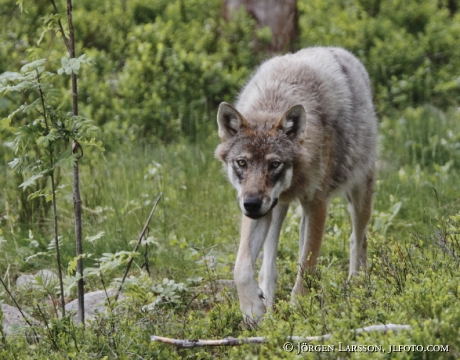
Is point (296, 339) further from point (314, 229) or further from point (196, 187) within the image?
point (196, 187)

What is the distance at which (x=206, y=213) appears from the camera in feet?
24.6

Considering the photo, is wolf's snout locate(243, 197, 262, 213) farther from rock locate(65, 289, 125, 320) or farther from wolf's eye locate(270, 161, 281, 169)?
rock locate(65, 289, 125, 320)

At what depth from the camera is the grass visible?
393cm

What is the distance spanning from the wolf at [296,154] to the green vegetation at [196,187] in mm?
282

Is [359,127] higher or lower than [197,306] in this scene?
higher

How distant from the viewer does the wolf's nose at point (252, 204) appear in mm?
5051

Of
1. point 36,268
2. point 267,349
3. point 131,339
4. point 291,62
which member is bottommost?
point 36,268

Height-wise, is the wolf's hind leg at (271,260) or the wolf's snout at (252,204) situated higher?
the wolf's snout at (252,204)

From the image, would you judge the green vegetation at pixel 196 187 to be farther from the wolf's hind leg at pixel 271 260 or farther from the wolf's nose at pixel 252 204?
the wolf's nose at pixel 252 204

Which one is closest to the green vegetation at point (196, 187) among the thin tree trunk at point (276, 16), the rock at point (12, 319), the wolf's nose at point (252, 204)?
the rock at point (12, 319)

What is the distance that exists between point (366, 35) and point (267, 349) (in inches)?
360

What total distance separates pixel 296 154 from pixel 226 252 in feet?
5.60

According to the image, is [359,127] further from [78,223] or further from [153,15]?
[153,15]

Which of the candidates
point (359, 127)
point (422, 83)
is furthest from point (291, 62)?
point (422, 83)
